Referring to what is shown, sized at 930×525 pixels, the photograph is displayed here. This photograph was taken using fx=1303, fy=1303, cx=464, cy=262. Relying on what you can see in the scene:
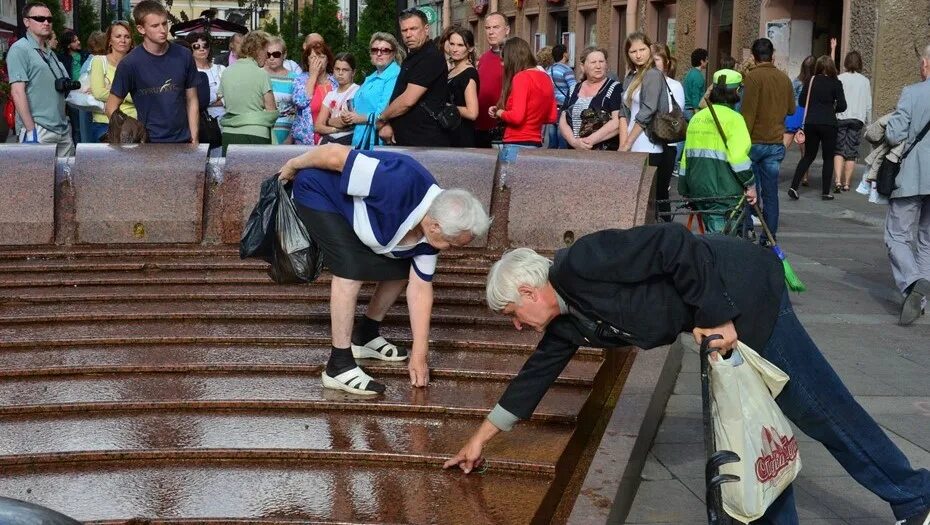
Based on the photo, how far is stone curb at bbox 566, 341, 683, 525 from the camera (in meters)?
4.84

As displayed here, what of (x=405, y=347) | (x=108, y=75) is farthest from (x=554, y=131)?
(x=405, y=347)

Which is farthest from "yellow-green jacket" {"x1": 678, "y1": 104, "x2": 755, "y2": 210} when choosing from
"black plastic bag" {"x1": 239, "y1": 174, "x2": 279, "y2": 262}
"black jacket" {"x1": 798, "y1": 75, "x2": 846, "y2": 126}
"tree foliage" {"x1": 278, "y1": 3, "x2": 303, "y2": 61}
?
"tree foliage" {"x1": 278, "y1": 3, "x2": 303, "y2": 61}

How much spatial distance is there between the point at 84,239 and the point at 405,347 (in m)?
3.51

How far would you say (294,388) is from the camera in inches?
245

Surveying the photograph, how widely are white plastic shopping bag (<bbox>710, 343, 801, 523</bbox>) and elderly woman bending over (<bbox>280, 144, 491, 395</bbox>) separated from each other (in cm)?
177

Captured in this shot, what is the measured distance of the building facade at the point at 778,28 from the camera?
65.0 ft

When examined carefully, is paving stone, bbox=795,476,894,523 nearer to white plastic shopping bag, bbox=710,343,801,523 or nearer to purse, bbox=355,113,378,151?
white plastic shopping bag, bbox=710,343,801,523

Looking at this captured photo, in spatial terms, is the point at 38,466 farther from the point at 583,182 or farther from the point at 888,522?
the point at 583,182

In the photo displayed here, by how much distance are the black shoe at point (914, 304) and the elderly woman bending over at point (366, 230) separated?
13.5 feet

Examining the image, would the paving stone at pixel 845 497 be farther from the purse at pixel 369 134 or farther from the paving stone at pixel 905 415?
the purse at pixel 369 134

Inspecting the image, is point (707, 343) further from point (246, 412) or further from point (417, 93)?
point (417, 93)

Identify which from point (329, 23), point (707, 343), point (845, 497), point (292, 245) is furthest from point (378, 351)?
point (329, 23)

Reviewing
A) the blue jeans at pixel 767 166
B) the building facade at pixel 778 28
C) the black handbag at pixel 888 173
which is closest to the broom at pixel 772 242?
the black handbag at pixel 888 173

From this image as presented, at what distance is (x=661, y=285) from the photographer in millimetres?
4156
